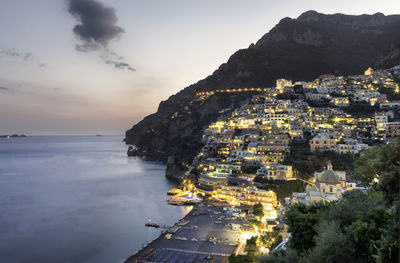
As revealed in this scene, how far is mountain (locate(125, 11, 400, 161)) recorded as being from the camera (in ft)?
338

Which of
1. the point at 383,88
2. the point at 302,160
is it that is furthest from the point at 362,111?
the point at 302,160

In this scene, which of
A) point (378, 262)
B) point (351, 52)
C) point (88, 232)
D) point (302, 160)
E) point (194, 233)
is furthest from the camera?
point (351, 52)

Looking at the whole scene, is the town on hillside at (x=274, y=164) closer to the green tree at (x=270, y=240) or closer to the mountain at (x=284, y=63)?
the green tree at (x=270, y=240)

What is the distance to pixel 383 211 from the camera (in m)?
8.17

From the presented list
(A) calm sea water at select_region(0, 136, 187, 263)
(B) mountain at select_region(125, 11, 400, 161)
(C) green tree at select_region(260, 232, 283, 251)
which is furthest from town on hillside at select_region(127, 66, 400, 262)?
(B) mountain at select_region(125, 11, 400, 161)

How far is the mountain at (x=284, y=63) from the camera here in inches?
4053

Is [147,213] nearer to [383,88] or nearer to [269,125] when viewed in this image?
[269,125]

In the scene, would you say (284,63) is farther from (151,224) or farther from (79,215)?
(79,215)

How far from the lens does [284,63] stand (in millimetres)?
121812

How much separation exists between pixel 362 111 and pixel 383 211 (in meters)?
60.3

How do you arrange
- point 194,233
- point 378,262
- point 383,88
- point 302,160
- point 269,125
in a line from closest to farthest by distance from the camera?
point 378,262
point 194,233
point 302,160
point 269,125
point 383,88

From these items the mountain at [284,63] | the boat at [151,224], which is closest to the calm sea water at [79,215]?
the boat at [151,224]

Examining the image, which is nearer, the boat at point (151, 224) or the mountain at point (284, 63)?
the boat at point (151, 224)

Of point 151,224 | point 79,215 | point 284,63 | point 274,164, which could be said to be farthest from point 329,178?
point 284,63
